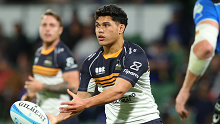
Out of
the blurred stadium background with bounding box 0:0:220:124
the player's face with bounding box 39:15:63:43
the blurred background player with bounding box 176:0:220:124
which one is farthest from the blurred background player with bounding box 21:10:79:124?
the blurred stadium background with bounding box 0:0:220:124

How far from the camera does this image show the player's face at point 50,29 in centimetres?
589

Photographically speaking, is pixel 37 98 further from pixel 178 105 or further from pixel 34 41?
pixel 34 41

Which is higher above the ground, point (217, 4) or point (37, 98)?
point (217, 4)

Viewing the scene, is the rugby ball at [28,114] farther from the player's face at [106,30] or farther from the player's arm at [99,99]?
the player's face at [106,30]

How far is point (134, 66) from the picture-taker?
3.94 meters

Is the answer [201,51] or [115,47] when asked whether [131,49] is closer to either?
[115,47]

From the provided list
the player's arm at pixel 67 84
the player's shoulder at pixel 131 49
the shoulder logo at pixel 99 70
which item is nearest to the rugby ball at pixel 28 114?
the shoulder logo at pixel 99 70

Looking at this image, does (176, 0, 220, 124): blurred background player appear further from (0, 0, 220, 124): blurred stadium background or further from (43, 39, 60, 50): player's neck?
(0, 0, 220, 124): blurred stadium background

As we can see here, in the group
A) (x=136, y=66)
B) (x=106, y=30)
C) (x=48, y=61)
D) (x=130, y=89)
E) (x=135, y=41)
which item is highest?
(x=106, y=30)

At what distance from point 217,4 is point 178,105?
2.86 ft

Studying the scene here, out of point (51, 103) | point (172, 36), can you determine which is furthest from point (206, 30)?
point (172, 36)

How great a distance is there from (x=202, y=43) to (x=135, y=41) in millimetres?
7507

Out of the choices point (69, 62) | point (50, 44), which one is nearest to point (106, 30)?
point (69, 62)

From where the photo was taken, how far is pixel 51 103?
221 inches
